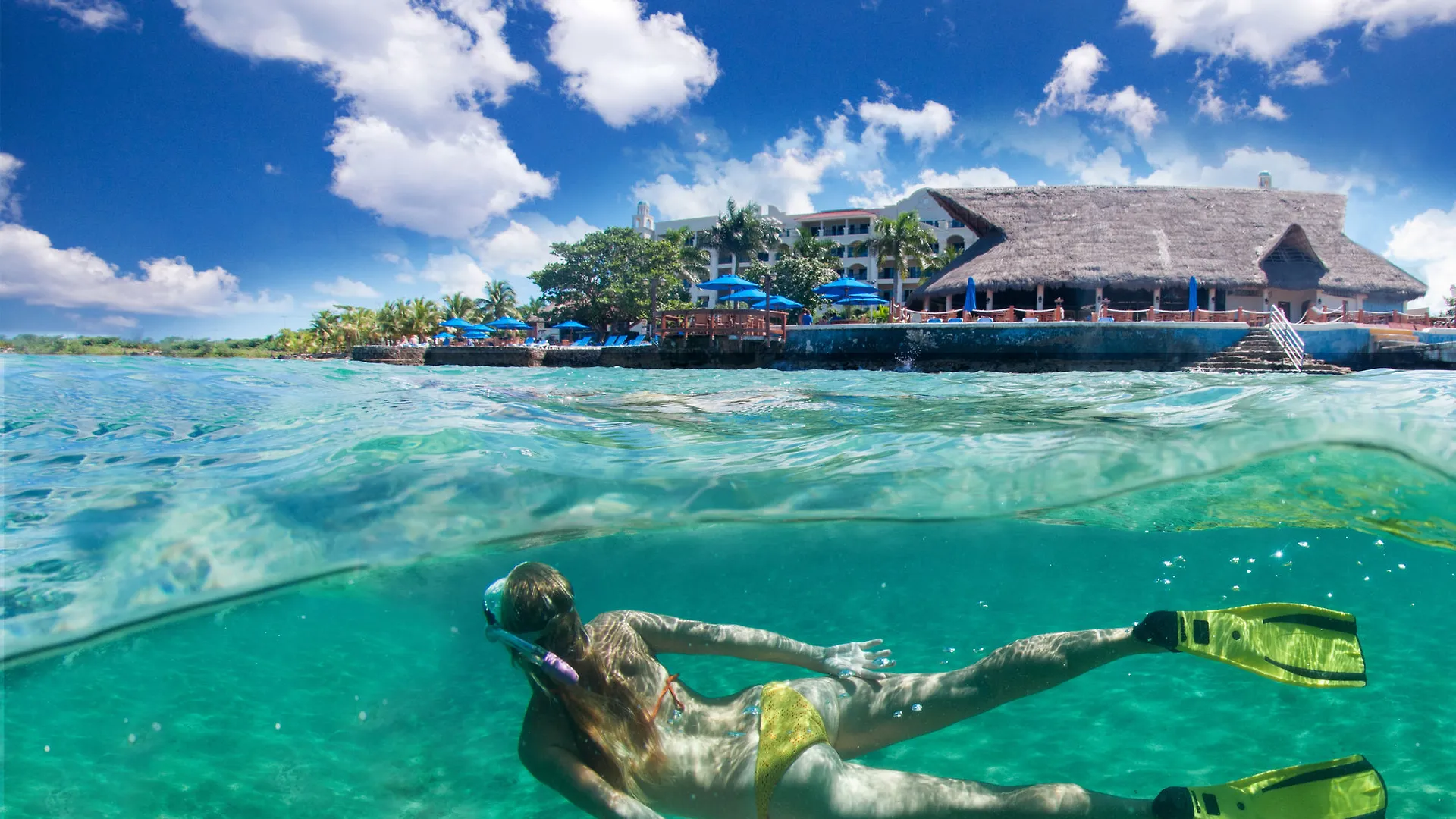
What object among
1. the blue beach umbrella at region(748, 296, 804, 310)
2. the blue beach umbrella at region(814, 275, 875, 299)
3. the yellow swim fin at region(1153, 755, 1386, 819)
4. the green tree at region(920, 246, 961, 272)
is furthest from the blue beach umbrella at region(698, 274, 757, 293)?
the yellow swim fin at region(1153, 755, 1386, 819)

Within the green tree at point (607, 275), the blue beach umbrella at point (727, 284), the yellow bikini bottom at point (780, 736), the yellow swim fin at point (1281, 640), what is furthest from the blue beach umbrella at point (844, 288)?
the yellow bikini bottom at point (780, 736)

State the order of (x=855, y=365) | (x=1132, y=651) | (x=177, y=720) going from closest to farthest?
(x=1132, y=651)
(x=177, y=720)
(x=855, y=365)

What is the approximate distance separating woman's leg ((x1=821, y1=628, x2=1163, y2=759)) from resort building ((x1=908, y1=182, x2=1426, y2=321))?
32.3m

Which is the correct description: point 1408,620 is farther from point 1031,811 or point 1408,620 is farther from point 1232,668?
point 1031,811

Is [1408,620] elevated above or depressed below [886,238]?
below

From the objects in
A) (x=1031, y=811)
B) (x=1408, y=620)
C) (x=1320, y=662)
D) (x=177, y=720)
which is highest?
(x=1320, y=662)

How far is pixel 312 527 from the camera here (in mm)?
6570

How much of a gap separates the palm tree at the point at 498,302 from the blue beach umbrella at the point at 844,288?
169ft

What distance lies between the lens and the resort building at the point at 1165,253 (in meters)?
33.9

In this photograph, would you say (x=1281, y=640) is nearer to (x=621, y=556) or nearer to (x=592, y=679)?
(x=592, y=679)

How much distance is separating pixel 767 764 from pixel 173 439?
7.86 metres

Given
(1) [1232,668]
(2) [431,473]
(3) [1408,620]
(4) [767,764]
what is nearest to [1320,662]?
(4) [767,764]

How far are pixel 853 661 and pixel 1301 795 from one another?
6.82 ft

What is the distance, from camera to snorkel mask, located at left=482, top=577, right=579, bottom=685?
9.28 feet
